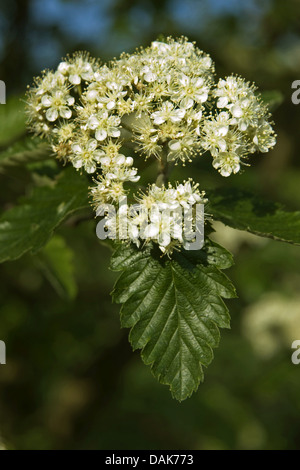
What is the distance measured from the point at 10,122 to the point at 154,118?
1344mm

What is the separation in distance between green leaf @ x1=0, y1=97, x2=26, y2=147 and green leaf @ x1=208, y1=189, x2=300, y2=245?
1153mm

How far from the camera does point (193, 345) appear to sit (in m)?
1.38

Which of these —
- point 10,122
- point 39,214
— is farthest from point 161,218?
point 10,122

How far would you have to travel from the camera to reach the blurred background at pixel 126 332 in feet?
10.9

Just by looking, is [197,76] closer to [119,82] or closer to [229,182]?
[119,82]

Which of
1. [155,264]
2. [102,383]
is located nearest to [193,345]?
[155,264]

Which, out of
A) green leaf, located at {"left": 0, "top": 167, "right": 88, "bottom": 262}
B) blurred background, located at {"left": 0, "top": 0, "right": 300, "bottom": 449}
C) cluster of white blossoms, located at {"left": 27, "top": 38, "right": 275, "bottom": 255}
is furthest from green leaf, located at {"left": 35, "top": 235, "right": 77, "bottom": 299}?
cluster of white blossoms, located at {"left": 27, "top": 38, "right": 275, "bottom": 255}

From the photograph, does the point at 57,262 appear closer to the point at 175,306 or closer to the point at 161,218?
the point at 175,306

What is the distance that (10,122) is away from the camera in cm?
250

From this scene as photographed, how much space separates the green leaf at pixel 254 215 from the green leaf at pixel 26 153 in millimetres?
629

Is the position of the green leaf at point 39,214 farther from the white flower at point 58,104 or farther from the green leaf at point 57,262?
the green leaf at point 57,262

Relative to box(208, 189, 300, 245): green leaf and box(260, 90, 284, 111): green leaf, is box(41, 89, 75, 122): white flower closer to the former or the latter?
box(208, 189, 300, 245): green leaf

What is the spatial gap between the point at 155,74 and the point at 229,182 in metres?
1.98

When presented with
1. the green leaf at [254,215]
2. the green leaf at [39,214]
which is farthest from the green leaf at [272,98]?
the green leaf at [39,214]
